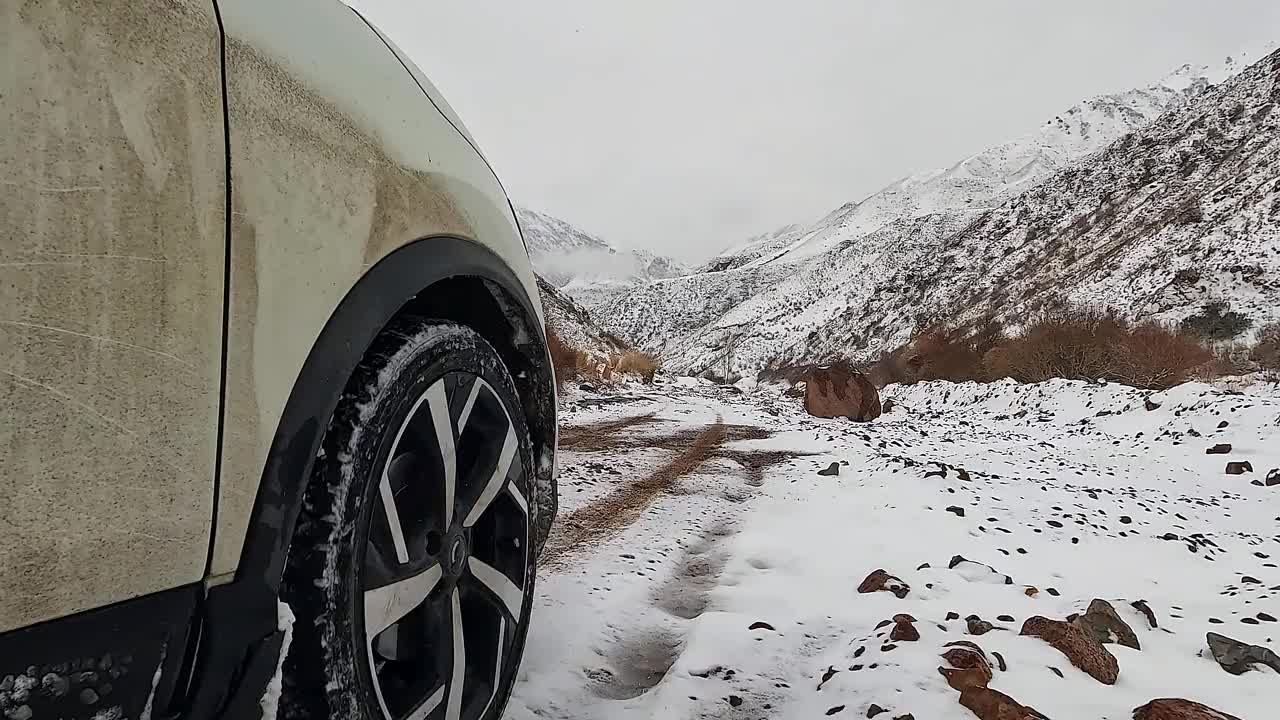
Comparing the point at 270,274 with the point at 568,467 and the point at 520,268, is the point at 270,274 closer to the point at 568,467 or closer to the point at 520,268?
the point at 520,268

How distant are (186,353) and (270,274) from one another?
0.59 feet

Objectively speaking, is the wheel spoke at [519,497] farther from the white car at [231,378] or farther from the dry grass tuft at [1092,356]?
the dry grass tuft at [1092,356]

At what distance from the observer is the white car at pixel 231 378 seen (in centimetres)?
75

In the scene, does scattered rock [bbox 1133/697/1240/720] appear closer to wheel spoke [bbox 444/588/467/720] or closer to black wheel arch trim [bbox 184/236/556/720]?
wheel spoke [bbox 444/588/467/720]

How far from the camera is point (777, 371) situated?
67125 millimetres

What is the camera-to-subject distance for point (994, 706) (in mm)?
1955

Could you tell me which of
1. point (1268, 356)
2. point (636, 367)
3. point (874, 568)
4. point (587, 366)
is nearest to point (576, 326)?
point (636, 367)

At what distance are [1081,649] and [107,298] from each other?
2.91 m

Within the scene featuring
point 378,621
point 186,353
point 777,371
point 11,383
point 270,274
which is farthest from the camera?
point 777,371

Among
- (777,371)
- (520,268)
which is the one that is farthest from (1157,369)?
(777,371)

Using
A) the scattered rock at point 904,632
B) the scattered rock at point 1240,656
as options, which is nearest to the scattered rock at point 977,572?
the scattered rock at point 1240,656

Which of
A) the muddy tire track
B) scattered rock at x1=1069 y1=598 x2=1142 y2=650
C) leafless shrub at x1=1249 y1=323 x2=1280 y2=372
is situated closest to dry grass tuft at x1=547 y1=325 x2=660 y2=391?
the muddy tire track

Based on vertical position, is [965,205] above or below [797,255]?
above

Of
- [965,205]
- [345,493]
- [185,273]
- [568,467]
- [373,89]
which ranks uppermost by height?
[965,205]
